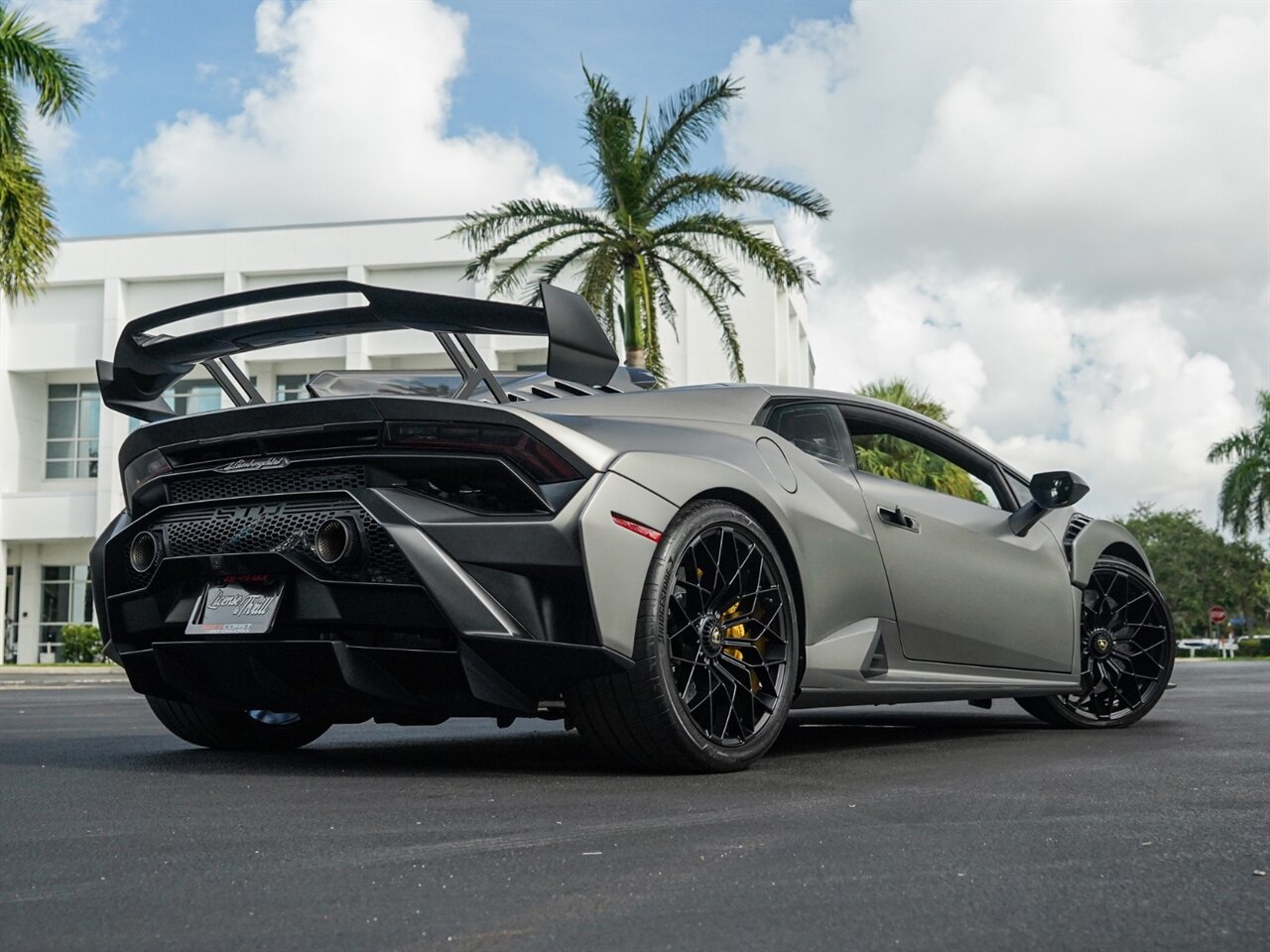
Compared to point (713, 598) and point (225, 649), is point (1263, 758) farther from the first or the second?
point (225, 649)

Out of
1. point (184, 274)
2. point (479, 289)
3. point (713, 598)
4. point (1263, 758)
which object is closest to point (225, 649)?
point (713, 598)

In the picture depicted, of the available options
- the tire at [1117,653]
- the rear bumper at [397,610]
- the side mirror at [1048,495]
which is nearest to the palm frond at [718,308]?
the tire at [1117,653]

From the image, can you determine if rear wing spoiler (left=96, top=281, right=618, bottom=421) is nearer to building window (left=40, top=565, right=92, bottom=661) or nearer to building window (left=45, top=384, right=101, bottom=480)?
building window (left=40, top=565, right=92, bottom=661)

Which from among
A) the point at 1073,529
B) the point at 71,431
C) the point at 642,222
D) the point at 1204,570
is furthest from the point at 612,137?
the point at 1204,570

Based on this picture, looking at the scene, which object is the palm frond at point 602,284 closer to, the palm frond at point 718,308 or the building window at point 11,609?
the palm frond at point 718,308

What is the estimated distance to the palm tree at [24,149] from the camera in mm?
21359

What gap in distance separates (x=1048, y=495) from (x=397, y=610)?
308 centimetres

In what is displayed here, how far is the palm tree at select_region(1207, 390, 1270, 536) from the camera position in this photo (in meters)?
45.4

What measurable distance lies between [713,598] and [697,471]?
1.32 ft

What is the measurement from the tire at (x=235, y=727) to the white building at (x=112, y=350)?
33.1 metres

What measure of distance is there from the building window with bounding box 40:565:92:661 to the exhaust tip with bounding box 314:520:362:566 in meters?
42.2

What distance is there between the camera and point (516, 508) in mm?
4422

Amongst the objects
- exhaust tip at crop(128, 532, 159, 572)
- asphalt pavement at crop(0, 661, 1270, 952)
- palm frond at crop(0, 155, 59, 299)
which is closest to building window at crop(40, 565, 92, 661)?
palm frond at crop(0, 155, 59, 299)

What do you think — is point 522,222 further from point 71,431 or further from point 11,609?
point 11,609
